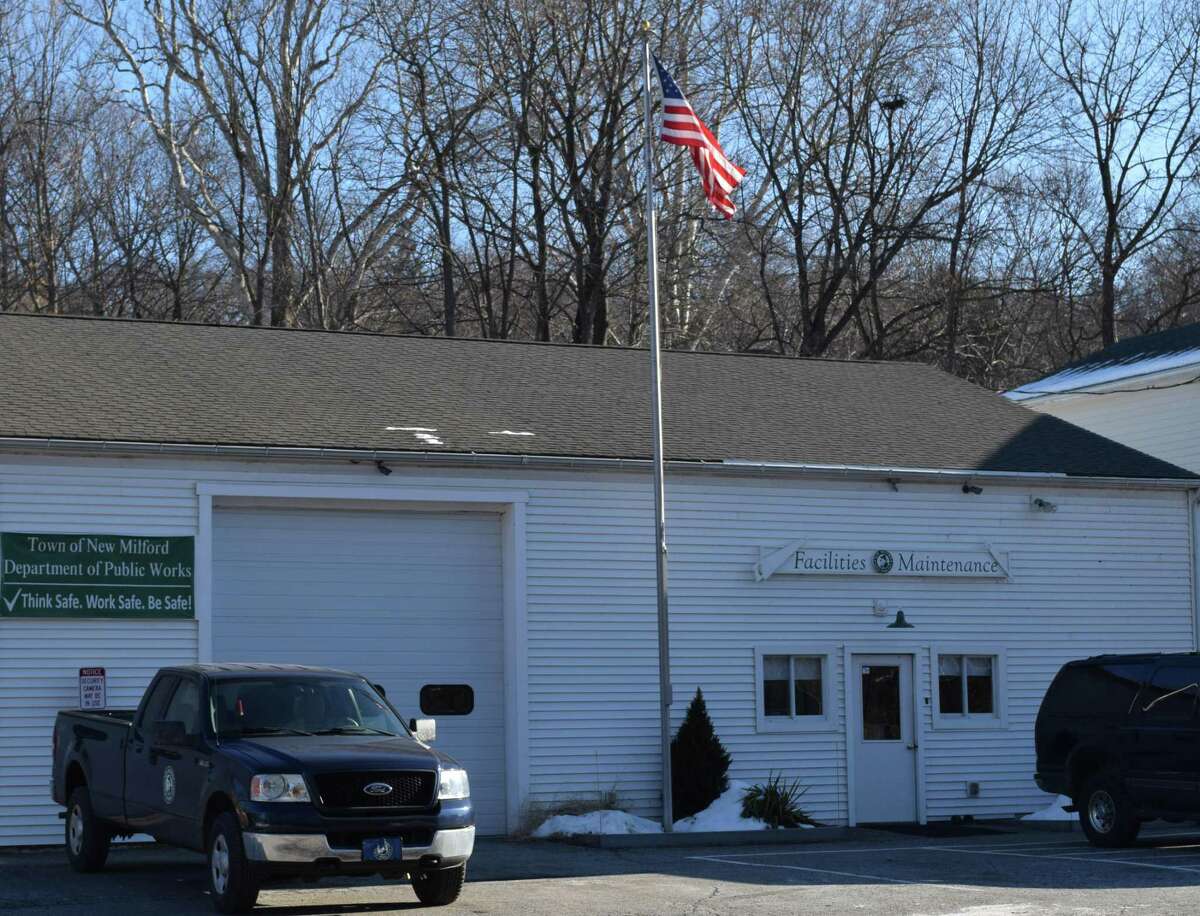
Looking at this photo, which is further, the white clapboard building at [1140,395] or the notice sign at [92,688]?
→ the white clapboard building at [1140,395]

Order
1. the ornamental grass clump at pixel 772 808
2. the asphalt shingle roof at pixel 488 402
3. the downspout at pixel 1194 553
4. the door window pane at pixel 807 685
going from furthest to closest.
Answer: the downspout at pixel 1194 553, the door window pane at pixel 807 685, the ornamental grass clump at pixel 772 808, the asphalt shingle roof at pixel 488 402

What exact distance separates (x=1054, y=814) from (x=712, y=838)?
545 cm

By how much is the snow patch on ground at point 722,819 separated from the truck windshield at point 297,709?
21.9 ft

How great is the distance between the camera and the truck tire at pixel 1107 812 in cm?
1752

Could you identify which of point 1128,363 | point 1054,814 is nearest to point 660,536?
point 1054,814

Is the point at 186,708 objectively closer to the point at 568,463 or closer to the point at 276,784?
the point at 276,784

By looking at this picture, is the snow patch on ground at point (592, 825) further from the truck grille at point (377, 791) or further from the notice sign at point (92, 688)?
the truck grille at point (377, 791)

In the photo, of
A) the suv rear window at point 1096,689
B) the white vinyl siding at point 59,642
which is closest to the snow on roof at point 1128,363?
the suv rear window at point 1096,689

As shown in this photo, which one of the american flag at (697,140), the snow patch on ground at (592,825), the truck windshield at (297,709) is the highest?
the american flag at (697,140)

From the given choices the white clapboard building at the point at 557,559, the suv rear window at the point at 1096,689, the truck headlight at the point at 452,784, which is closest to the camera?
the truck headlight at the point at 452,784

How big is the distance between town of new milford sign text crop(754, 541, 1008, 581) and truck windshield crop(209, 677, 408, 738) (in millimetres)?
8384

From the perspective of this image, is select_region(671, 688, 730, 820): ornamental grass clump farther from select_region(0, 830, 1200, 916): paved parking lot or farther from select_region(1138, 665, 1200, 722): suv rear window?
select_region(1138, 665, 1200, 722): suv rear window

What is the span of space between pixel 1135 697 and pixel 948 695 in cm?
470

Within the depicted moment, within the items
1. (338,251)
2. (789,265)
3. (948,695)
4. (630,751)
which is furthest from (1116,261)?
(630,751)
